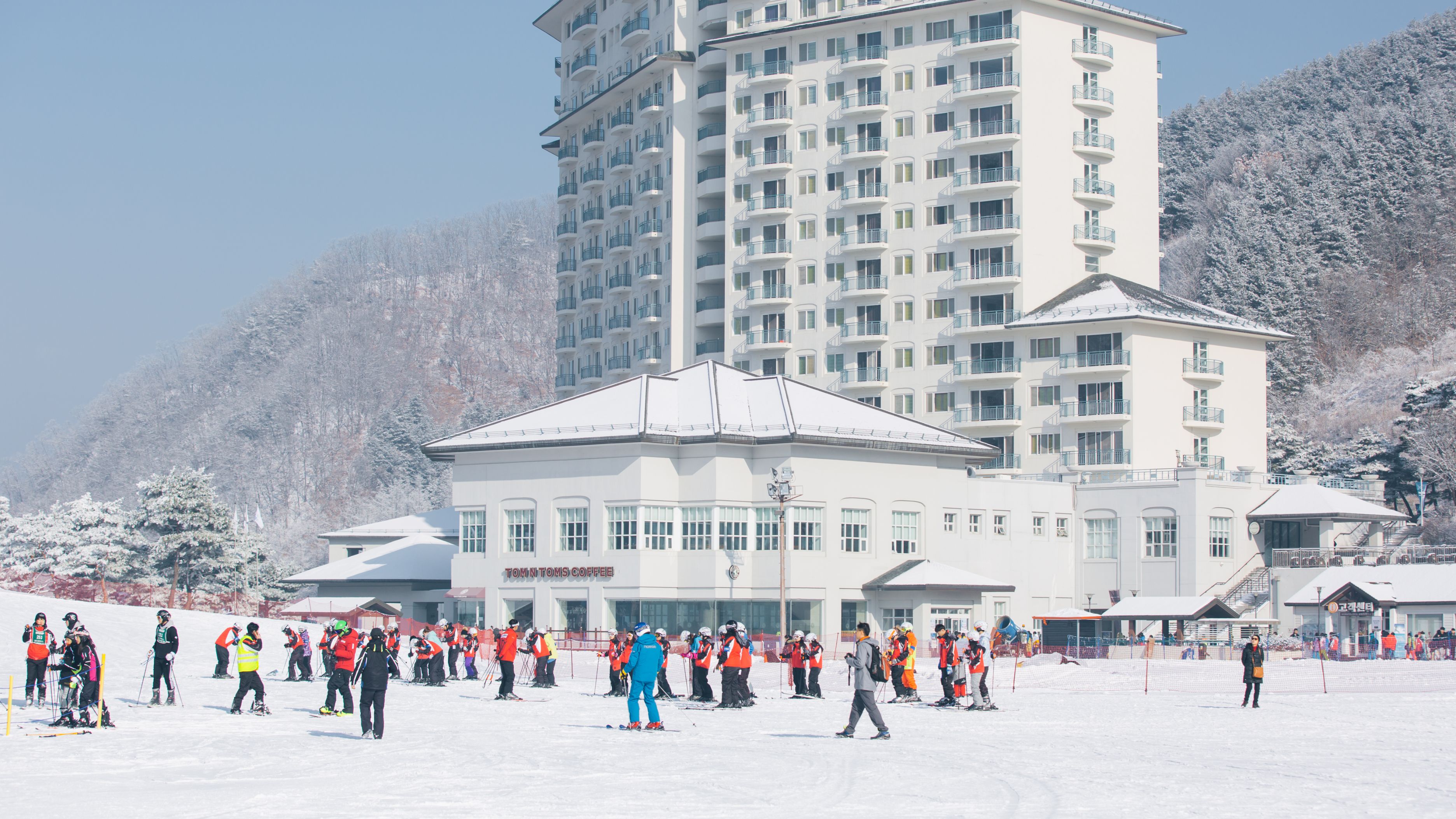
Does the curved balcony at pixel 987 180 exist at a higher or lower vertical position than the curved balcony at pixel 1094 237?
higher

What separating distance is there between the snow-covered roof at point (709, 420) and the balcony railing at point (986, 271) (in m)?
20.9

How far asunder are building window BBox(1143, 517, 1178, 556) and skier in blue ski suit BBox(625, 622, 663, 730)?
195 feet

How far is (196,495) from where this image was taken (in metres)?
102

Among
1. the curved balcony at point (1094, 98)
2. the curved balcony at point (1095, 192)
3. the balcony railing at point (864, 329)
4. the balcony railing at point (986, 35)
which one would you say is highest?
the balcony railing at point (986, 35)

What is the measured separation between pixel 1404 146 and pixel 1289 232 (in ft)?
58.4

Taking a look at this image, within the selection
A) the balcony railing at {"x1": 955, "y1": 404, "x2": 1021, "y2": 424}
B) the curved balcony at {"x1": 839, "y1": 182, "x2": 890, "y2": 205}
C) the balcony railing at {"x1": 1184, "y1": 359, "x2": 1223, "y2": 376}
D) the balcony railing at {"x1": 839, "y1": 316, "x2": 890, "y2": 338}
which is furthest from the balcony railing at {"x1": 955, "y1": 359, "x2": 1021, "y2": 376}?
the curved balcony at {"x1": 839, "y1": 182, "x2": 890, "y2": 205}

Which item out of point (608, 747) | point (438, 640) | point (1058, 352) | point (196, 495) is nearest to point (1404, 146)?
point (1058, 352)

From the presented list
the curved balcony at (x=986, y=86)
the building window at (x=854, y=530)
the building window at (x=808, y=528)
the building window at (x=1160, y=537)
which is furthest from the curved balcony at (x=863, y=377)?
the building window at (x=808, y=528)

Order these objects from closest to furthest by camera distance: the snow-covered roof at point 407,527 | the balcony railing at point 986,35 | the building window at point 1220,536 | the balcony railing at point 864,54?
the building window at point 1220,536 < the balcony railing at point 986,35 < the balcony railing at point 864,54 < the snow-covered roof at point 407,527

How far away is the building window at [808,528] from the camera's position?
7306 centimetres

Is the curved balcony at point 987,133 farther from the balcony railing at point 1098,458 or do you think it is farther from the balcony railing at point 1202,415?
the balcony railing at point 1098,458

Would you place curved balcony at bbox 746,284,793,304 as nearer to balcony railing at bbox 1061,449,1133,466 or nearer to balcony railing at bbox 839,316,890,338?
balcony railing at bbox 839,316,890,338

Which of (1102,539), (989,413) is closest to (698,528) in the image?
(1102,539)

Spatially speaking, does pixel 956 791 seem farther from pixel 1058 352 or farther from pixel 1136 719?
pixel 1058 352
